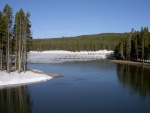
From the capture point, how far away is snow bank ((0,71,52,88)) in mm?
37259

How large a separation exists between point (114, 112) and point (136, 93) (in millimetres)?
10902

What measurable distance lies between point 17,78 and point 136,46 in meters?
56.7

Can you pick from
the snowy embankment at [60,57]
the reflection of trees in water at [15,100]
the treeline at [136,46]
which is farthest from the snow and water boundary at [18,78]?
the snowy embankment at [60,57]

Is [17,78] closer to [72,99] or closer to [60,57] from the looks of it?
[72,99]

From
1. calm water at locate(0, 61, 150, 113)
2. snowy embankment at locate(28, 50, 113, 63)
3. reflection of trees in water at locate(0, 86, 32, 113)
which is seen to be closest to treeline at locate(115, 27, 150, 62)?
snowy embankment at locate(28, 50, 113, 63)

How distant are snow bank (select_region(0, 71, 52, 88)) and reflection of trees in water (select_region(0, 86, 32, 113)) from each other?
337cm

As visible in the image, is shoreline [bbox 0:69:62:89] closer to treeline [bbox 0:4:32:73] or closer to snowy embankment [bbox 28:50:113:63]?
treeline [bbox 0:4:32:73]

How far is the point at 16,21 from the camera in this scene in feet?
145

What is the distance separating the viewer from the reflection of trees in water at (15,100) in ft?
78.1

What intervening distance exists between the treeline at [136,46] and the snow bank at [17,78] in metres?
47.4

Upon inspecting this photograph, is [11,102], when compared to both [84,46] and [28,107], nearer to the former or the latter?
[28,107]

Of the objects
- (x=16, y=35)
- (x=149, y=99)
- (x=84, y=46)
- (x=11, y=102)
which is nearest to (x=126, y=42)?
(x=16, y=35)

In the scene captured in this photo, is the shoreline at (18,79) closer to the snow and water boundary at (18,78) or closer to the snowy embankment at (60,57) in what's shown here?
the snow and water boundary at (18,78)

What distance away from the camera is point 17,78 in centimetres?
3950
